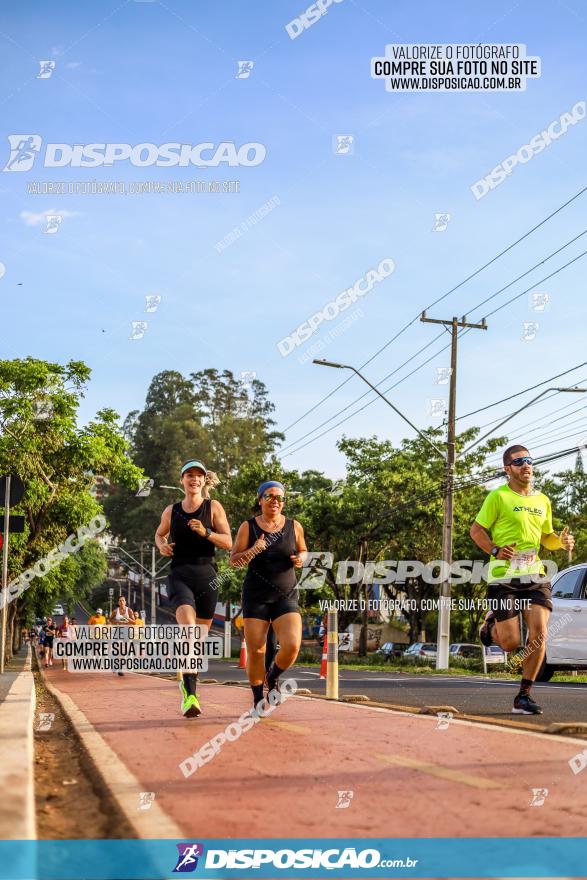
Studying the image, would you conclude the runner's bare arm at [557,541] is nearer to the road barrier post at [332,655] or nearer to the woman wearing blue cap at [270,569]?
the woman wearing blue cap at [270,569]

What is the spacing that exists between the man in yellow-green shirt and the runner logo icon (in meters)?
5.34

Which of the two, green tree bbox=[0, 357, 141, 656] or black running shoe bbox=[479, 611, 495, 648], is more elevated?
green tree bbox=[0, 357, 141, 656]

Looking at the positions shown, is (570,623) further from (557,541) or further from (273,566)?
(273,566)

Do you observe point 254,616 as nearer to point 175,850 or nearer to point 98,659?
point 175,850

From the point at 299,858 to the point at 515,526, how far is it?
5.52 meters

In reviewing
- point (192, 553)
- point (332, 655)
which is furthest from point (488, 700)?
point (192, 553)

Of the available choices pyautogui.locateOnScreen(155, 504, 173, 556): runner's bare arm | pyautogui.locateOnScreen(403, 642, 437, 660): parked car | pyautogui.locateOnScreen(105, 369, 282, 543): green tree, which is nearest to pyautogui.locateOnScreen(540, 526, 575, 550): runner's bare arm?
pyautogui.locateOnScreen(155, 504, 173, 556): runner's bare arm

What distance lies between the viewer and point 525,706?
9.29m

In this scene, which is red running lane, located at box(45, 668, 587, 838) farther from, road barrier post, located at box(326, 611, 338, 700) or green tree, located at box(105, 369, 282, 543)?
green tree, located at box(105, 369, 282, 543)

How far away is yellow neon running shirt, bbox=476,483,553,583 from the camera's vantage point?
343 inches

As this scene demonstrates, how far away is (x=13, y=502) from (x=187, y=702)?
818cm

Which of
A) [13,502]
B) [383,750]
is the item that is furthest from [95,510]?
[383,750]

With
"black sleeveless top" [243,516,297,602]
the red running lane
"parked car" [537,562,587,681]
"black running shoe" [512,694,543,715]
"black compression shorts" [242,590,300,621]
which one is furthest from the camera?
"parked car" [537,562,587,681]

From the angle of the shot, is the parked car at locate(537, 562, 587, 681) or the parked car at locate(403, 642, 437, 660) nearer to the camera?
the parked car at locate(537, 562, 587, 681)
